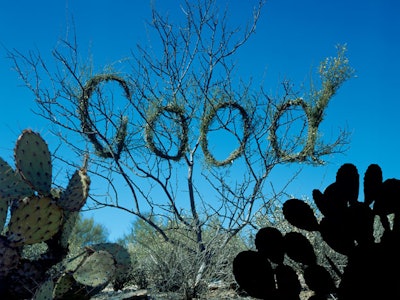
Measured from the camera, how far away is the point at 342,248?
0.80 metres

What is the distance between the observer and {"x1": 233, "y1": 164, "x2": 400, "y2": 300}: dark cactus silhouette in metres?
0.76

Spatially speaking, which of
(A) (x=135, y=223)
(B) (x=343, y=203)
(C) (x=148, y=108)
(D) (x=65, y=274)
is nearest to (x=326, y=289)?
(B) (x=343, y=203)

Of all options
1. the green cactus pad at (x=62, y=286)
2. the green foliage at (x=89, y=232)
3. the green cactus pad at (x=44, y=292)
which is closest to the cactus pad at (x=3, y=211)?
the green cactus pad at (x=62, y=286)

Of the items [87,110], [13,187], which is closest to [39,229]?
[13,187]

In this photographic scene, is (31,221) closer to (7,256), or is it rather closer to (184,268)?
(7,256)

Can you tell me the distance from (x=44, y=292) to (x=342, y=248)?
259 centimetres

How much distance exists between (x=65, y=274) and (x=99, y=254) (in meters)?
0.31

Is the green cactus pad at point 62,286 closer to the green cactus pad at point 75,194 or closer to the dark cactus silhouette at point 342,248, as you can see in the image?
the green cactus pad at point 75,194

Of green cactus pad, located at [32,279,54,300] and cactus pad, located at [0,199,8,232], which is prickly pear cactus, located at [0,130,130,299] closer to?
cactus pad, located at [0,199,8,232]

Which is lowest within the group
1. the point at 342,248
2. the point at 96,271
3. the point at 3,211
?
the point at 342,248

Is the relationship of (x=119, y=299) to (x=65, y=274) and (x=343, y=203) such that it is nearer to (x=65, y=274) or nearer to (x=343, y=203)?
(x=65, y=274)

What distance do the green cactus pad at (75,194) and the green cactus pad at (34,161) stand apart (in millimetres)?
194

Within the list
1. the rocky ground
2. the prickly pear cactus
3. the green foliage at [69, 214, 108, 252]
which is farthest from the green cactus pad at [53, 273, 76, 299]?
the green foliage at [69, 214, 108, 252]

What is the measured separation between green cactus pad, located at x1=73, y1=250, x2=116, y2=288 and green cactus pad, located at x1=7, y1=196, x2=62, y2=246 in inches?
16.8
